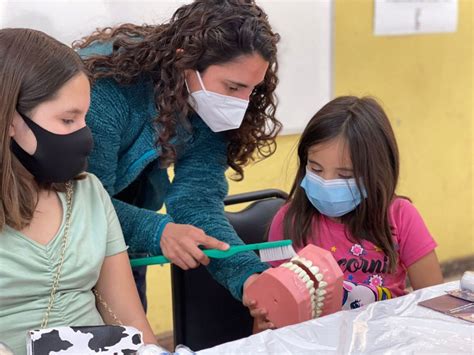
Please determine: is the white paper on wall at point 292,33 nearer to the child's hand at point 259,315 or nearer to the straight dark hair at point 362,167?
the straight dark hair at point 362,167

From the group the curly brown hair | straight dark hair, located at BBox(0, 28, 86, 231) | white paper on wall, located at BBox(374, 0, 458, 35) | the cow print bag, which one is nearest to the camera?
the cow print bag

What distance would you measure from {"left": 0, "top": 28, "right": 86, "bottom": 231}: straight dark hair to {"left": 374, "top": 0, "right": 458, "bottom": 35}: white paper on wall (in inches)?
78.5

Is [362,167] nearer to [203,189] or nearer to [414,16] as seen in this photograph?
[203,189]

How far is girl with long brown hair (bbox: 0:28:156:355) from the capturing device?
109 centimetres

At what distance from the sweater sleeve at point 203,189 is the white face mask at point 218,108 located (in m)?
0.06

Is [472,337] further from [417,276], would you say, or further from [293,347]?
[417,276]

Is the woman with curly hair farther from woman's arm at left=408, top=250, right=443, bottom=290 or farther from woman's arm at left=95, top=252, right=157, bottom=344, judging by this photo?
woman's arm at left=408, top=250, right=443, bottom=290

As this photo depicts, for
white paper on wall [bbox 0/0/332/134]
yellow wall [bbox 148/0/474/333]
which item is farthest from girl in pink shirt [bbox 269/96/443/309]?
yellow wall [bbox 148/0/474/333]

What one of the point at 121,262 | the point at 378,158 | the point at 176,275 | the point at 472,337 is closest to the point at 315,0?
the point at 378,158

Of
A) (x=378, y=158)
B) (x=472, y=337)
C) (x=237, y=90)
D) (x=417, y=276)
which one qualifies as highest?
(x=237, y=90)

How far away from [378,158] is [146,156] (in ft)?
1.70

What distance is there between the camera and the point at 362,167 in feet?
5.03

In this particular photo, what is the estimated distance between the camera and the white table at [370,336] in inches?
38.5

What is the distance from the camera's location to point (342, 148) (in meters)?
1.53
